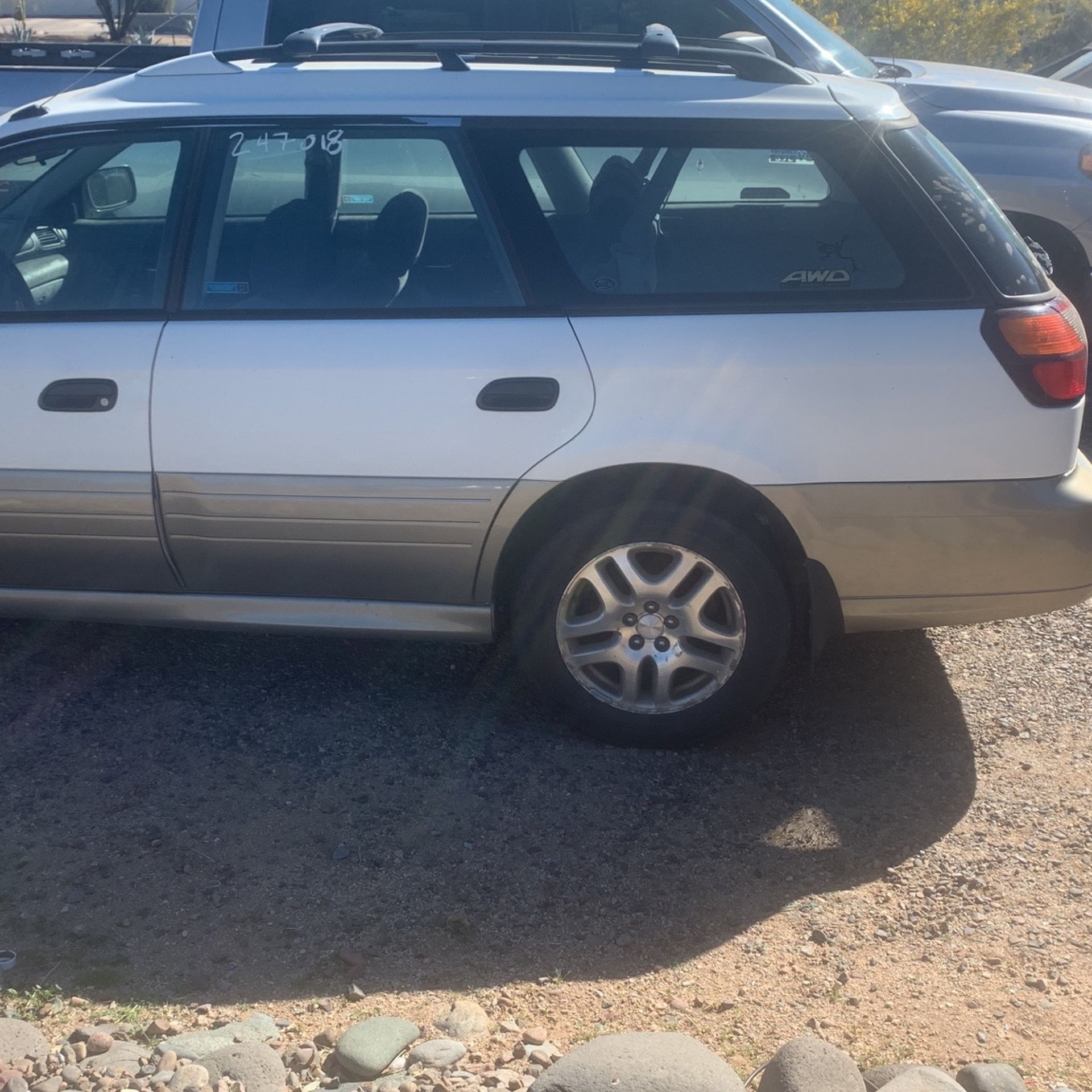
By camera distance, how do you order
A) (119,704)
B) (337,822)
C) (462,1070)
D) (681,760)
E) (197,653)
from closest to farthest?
(462,1070), (337,822), (681,760), (119,704), (197,653)

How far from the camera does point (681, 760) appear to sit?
3.70 m

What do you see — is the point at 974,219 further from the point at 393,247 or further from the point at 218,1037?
the point at 218,1037

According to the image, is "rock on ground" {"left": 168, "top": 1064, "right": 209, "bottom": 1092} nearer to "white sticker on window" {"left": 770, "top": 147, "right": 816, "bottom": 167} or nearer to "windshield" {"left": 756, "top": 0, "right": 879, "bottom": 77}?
"white sticker on window" {"left": 770, "top": 147, "right": 816, "bottom": 167}

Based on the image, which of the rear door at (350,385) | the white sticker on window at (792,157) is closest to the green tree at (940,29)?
the white sticker on window at (792,157)

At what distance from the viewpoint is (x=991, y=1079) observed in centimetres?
246

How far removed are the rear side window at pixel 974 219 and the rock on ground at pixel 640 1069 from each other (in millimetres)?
2098

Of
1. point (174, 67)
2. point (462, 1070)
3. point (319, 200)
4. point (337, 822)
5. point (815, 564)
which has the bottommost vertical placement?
point (337, 822)

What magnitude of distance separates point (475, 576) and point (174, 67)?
185 cm

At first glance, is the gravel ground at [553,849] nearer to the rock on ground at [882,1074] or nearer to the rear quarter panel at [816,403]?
the rock on ground at [882,1074]

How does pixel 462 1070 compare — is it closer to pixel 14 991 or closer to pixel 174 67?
pixel 14 991

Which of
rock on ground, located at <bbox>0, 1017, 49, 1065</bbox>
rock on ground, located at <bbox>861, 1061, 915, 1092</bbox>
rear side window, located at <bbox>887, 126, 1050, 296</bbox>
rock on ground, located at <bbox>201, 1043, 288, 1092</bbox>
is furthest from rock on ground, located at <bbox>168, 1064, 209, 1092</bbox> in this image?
rear side window, located at <bbox>887, 126, 1050, 296</bbox>

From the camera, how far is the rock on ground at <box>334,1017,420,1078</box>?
253 centimetres

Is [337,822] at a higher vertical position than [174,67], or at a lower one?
lower

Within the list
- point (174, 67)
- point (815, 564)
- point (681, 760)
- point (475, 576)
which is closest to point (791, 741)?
point (681, 760)
